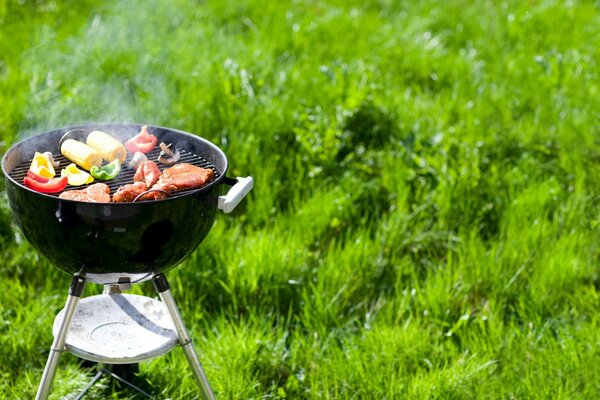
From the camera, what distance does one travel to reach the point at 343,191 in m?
4.21

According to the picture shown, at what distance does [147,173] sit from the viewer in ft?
8.98

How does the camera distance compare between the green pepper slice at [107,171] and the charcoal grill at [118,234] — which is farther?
the green pepper slice at [107,171]

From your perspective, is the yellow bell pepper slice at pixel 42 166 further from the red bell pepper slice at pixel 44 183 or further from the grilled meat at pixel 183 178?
the grilled meat at pixel 183 178

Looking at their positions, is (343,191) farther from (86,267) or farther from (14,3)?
(14,3)

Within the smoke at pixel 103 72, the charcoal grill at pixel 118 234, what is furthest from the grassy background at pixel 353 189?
the charcoal grill at pixel 118 234

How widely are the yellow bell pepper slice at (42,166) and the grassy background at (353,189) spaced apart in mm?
880

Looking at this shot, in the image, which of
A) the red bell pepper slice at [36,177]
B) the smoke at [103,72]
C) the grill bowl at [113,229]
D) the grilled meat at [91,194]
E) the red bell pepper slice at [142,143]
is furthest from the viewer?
the smoke at [103,72]

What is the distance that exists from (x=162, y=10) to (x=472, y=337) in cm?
313

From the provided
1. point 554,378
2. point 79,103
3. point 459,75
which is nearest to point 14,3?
point 79,103

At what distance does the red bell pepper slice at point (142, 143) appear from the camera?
2.92 meters

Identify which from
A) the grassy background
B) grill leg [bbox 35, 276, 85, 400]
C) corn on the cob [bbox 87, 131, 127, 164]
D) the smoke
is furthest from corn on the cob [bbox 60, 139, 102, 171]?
the smoke

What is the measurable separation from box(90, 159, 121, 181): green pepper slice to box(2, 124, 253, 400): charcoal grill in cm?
3

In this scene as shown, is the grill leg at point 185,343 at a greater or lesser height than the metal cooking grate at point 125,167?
lesser

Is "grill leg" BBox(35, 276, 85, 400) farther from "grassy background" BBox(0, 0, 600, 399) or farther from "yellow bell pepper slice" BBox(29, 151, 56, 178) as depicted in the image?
"grassy background" BBox(0, 0, 600, 399)
